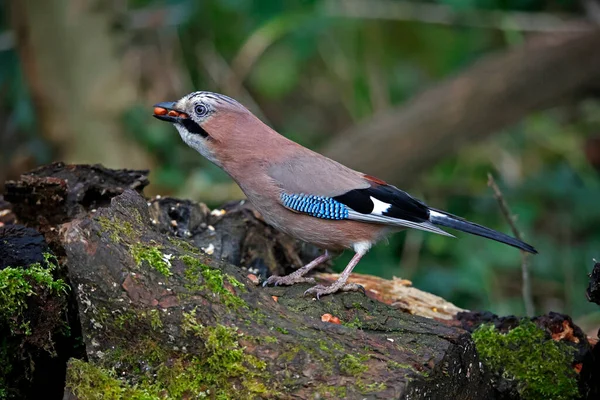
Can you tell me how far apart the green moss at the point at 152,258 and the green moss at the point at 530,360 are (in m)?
1.31

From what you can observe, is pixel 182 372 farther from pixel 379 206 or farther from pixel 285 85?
pixel 285 85

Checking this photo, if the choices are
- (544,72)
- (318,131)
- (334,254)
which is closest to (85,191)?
(334,254)

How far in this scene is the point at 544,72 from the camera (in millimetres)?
9086

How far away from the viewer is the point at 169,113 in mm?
4328

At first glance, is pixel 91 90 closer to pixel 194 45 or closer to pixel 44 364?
pixel 194 45

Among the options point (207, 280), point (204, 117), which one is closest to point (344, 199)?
point (204, 117)

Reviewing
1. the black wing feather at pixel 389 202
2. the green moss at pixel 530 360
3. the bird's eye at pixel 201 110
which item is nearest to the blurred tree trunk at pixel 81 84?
the bird's eye at pixel 201 110

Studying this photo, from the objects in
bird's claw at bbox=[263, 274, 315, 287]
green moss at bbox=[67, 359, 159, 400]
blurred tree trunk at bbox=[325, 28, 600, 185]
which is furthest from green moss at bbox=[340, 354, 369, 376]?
blurred tree trunk at bbox=[325, 28, 600, 185]

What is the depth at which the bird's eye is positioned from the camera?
4258 millimetres

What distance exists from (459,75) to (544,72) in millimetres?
869

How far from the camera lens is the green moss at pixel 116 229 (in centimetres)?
304

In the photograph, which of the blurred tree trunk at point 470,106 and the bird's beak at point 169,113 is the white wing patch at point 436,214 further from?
the blurred tree trunk at point 470,106

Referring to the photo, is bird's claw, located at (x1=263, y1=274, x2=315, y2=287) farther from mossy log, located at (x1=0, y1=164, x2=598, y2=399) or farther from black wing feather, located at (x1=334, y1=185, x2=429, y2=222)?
mossy log, located at (x1=0, y1=164, x2=598, y2=399)

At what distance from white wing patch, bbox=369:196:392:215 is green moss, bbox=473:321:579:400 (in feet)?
2.44
